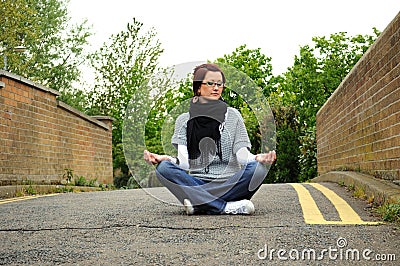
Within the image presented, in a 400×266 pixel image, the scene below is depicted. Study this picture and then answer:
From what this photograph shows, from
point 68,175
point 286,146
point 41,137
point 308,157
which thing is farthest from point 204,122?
point 286,146

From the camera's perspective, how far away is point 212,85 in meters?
5.67

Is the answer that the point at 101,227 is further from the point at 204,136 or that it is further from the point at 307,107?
the point at 307,107

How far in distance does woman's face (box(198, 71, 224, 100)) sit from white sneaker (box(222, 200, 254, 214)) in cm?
101

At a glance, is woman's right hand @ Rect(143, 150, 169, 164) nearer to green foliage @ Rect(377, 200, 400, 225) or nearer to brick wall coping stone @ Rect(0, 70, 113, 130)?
green foliage @ Rect(377, 200, 400, 225)

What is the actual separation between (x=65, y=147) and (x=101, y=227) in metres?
10.8

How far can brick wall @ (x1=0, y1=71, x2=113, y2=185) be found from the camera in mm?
11641

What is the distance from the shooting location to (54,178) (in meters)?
14.4

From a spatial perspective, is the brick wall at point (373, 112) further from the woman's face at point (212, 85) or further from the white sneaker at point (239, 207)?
the woman's face at point (212, 85)

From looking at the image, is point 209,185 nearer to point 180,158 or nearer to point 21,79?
point 180,158

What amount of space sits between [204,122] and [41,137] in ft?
28.4

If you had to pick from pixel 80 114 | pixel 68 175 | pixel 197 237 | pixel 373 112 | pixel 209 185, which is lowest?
pixel 197 237

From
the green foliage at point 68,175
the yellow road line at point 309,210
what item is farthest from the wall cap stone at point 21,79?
the yellow road line at point 309,210

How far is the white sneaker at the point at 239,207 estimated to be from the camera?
5.72 meters

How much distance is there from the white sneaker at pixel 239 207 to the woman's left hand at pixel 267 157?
0.45 m
